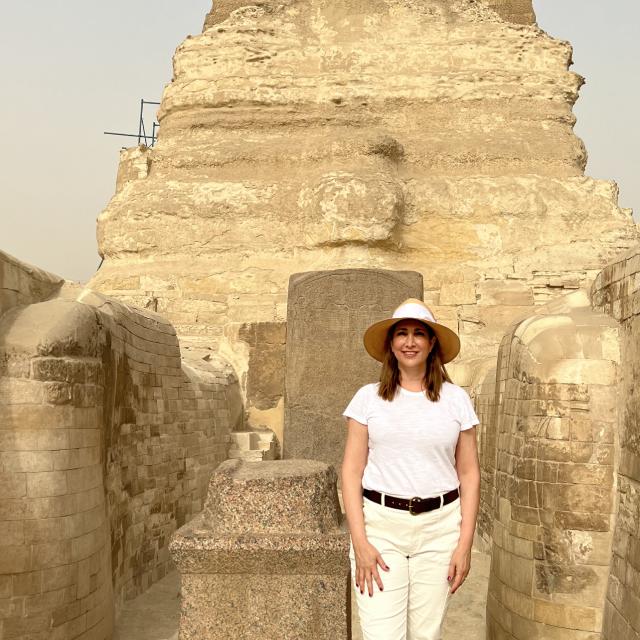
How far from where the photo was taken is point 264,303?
480 inches

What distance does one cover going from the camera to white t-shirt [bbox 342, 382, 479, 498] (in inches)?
114

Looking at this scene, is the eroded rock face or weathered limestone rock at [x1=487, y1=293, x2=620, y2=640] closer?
weathered limestone rock at [x1=487, y1=293, x2=620, y2=640]

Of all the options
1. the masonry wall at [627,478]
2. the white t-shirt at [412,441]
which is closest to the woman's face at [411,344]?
the white t-shirt at [412,441]

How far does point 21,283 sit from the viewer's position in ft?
17.7

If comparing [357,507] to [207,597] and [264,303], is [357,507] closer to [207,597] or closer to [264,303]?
[207,597]

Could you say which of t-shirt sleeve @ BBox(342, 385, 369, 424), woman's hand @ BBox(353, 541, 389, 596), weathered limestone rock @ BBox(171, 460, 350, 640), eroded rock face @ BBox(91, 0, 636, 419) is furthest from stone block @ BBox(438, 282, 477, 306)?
woman's hand @ BBox(353, 541, 389, 596)

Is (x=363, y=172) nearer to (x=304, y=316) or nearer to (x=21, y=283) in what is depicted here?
(x=304, y=316)

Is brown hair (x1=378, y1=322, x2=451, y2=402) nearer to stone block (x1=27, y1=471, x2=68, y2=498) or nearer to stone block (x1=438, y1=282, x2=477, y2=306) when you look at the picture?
stone block (x1=27, y1=471, x2=68, y2=498)

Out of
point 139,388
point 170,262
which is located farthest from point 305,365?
point 170,262

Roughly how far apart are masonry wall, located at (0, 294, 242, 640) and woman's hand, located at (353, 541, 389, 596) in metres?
2.50

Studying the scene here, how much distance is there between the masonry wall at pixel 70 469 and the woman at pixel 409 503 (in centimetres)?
246

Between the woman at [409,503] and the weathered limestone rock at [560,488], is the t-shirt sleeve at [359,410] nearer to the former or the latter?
the woman at [409,503]

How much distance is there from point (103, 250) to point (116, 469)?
26.0 feet

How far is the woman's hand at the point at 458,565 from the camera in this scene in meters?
2.86
